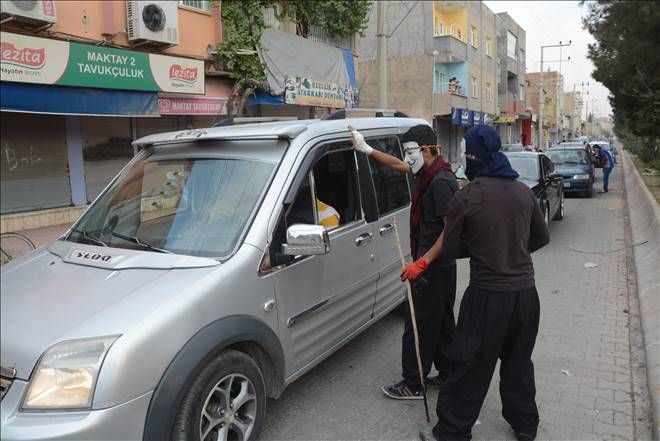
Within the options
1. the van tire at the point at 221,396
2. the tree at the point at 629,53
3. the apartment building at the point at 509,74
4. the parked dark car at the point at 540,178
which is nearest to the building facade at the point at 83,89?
the parked dark car at the point at 540,178

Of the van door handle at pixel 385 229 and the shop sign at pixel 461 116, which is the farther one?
the shop sign at pixel 461 116

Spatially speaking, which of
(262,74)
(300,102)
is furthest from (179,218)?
(300,102)

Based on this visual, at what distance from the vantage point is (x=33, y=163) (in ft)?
34.6

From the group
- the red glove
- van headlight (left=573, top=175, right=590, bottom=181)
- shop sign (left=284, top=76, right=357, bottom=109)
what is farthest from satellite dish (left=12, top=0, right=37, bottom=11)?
van headlight (left=573, top=175, right=590, bottom=181)

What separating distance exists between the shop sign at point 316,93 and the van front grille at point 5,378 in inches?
526

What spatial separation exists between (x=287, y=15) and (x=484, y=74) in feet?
90.4

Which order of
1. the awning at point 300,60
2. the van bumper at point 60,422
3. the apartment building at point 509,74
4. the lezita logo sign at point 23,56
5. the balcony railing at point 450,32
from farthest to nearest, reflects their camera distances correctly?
the apartment building at point 509,74
the balcony railing at point 450,32
the awning at point 300,60
the lezita logo sign at point 23,56
the van bumper at point 60,422

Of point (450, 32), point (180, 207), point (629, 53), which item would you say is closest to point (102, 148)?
point (180, 207)

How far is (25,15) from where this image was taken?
898 cm

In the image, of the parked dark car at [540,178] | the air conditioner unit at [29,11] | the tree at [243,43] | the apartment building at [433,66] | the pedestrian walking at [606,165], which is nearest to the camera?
the air conditioner unit at [29,11]

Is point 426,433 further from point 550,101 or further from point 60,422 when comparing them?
point 550,101

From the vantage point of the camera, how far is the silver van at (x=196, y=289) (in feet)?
7.67

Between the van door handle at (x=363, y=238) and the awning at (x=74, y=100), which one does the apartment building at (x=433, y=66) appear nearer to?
the awning at (x=74, y=100)

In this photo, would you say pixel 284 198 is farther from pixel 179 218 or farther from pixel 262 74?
pixel 262 74
